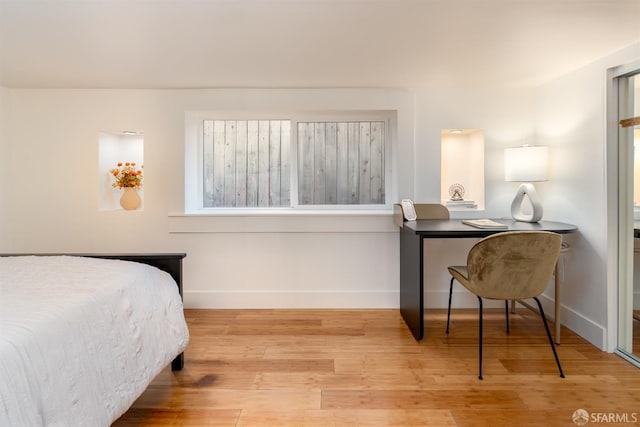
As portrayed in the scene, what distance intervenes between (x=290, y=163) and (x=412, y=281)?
163cm

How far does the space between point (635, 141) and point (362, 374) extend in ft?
7.56

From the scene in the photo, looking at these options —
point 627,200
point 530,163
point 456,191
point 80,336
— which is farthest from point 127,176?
point 627,200

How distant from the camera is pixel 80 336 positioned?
4.36 ft

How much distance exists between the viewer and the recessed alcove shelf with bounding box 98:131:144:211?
3438mm

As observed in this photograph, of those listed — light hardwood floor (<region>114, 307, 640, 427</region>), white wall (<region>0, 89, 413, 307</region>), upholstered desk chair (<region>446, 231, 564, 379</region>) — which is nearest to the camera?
light hardwood floor (<region>114, 307, 640, 427</region>)

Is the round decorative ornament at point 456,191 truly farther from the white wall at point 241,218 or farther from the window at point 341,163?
the window at point 341,163

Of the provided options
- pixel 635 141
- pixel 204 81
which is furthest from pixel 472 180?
pixel 204 81

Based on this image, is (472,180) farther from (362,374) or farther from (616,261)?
(362,374)

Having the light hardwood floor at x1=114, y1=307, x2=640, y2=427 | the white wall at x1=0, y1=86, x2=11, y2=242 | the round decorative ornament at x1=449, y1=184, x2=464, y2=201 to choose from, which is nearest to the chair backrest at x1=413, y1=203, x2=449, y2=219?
the round decorative ornament at x1=449, y1=184, x2=464, y2=201

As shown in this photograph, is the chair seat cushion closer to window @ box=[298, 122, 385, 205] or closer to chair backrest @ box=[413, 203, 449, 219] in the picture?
chair backrest @ box=[413, 203, 449, 219]

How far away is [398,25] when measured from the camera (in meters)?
2.07

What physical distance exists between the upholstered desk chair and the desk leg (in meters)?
0.45

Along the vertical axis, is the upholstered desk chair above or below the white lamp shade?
below

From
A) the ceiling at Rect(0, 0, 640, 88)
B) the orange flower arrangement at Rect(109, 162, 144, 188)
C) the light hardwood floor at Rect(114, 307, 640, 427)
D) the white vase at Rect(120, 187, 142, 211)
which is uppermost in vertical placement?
the ceiling at Rect(0, 0, 640, 88)
